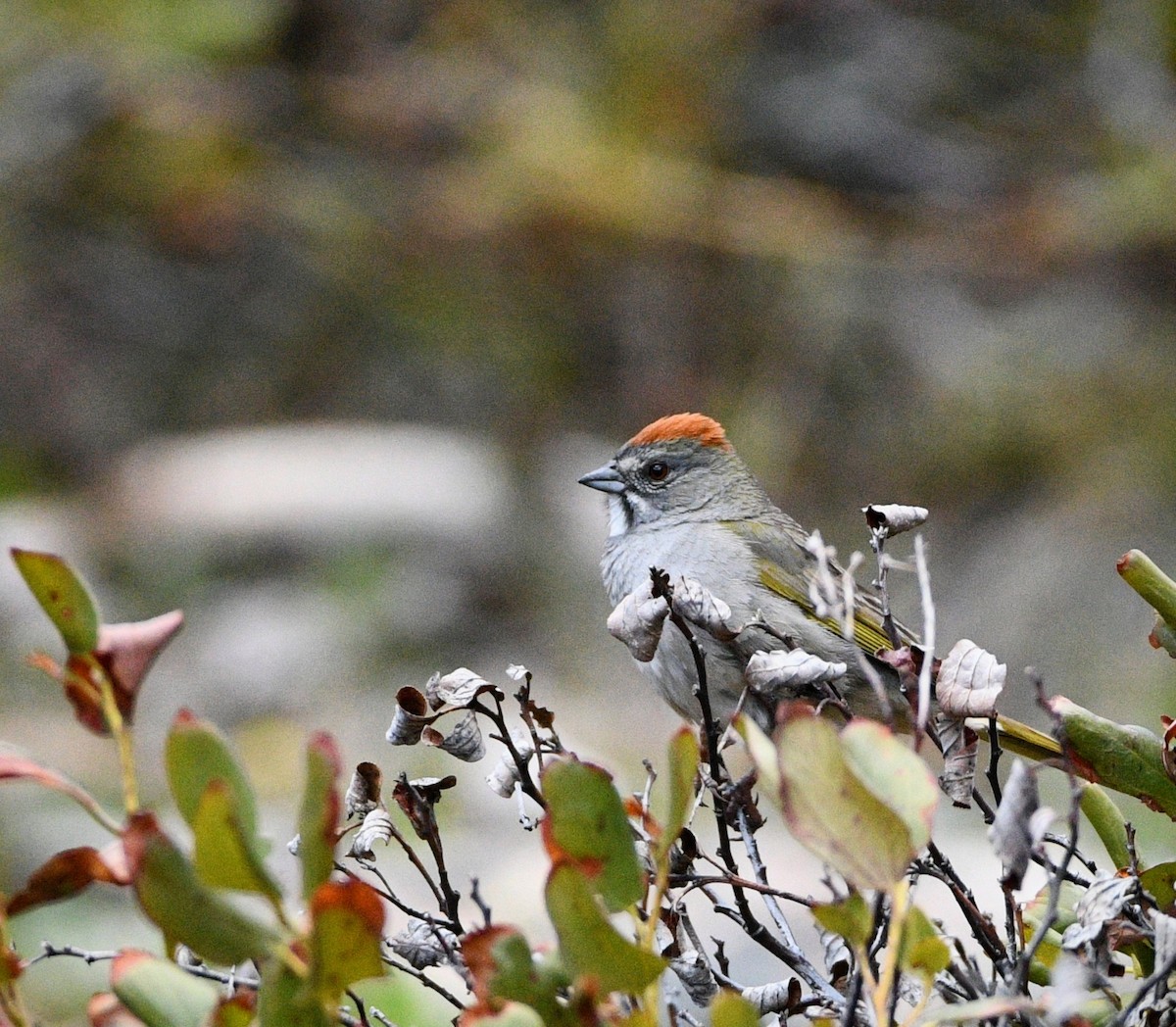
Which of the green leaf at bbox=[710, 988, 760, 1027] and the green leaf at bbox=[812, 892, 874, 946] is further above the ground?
the green leaf at bbox=[812, 892, 874, 946]

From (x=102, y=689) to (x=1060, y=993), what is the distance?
2.08 feet

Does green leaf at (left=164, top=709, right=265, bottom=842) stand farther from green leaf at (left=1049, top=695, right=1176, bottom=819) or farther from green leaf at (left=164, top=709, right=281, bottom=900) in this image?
green leaf at (left=1049, top=695, right=1176, bottom=819)

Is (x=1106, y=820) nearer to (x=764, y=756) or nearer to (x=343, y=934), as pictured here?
(x=764, y=756)

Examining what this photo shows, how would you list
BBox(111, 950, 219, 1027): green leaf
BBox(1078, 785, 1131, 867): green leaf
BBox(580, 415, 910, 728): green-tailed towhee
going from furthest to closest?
BBox(580, 415, 910, 728): green-tailed towhee → BBox(1078, 785, 1131, 867): green leaf → BBox(111, 950, 219, 1027): green leaf

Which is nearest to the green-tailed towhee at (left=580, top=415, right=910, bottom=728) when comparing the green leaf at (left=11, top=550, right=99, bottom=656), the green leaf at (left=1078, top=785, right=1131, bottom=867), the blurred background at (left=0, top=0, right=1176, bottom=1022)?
the green leaf at (left=1078, top=785, right=1131, bottom=867)

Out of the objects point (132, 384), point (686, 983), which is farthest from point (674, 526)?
point (132, 384)

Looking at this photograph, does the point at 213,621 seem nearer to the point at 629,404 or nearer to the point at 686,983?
the point at 629,404

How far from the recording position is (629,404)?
678 centimetres

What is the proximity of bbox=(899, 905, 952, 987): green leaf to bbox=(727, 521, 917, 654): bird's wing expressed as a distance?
6.54 feet

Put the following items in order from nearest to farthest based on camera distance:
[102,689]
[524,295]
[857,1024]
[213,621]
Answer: [102,689]
[857,1024]
[213,621]
[524,295]

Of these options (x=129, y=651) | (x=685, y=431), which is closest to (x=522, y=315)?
(x=685, y=431)

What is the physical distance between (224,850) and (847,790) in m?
0.38

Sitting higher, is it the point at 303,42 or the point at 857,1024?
the point at 303,42

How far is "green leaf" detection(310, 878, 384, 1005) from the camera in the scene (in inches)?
35.0
